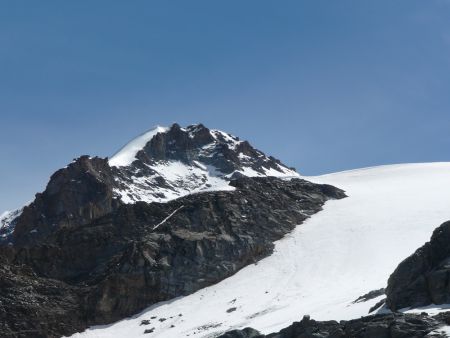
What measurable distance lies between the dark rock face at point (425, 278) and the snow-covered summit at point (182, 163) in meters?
67.6

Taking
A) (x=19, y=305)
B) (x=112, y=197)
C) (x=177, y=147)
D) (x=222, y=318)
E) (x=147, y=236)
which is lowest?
(x=222, y=318)

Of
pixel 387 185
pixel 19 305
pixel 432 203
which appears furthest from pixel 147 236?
pixel 387 185

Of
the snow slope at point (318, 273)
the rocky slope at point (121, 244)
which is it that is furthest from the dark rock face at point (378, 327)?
the rocky slope at point (121, 244)

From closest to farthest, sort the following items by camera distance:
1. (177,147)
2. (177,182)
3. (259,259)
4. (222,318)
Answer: (222,318) → (259,259) → (177,182) → (177,147)

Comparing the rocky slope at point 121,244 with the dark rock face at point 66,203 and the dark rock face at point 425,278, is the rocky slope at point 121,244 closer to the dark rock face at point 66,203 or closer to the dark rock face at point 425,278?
the dark rock face at point 66,203

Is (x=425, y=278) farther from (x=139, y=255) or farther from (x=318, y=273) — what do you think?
(x=139, y=255)

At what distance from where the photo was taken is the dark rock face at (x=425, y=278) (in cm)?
3650

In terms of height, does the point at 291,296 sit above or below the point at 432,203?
below

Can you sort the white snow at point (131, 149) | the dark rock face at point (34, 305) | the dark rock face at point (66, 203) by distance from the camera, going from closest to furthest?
the dark rock face at point (34, 305)
the dark rock face at point (66, 203)
the white snow at point (131, 149)

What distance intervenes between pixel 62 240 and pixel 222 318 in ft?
80.2

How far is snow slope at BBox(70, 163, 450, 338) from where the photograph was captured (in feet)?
178

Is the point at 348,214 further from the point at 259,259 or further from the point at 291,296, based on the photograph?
the point at 291,296

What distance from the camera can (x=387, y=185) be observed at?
105188 millimetres

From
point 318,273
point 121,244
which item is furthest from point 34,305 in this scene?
point 318,273
